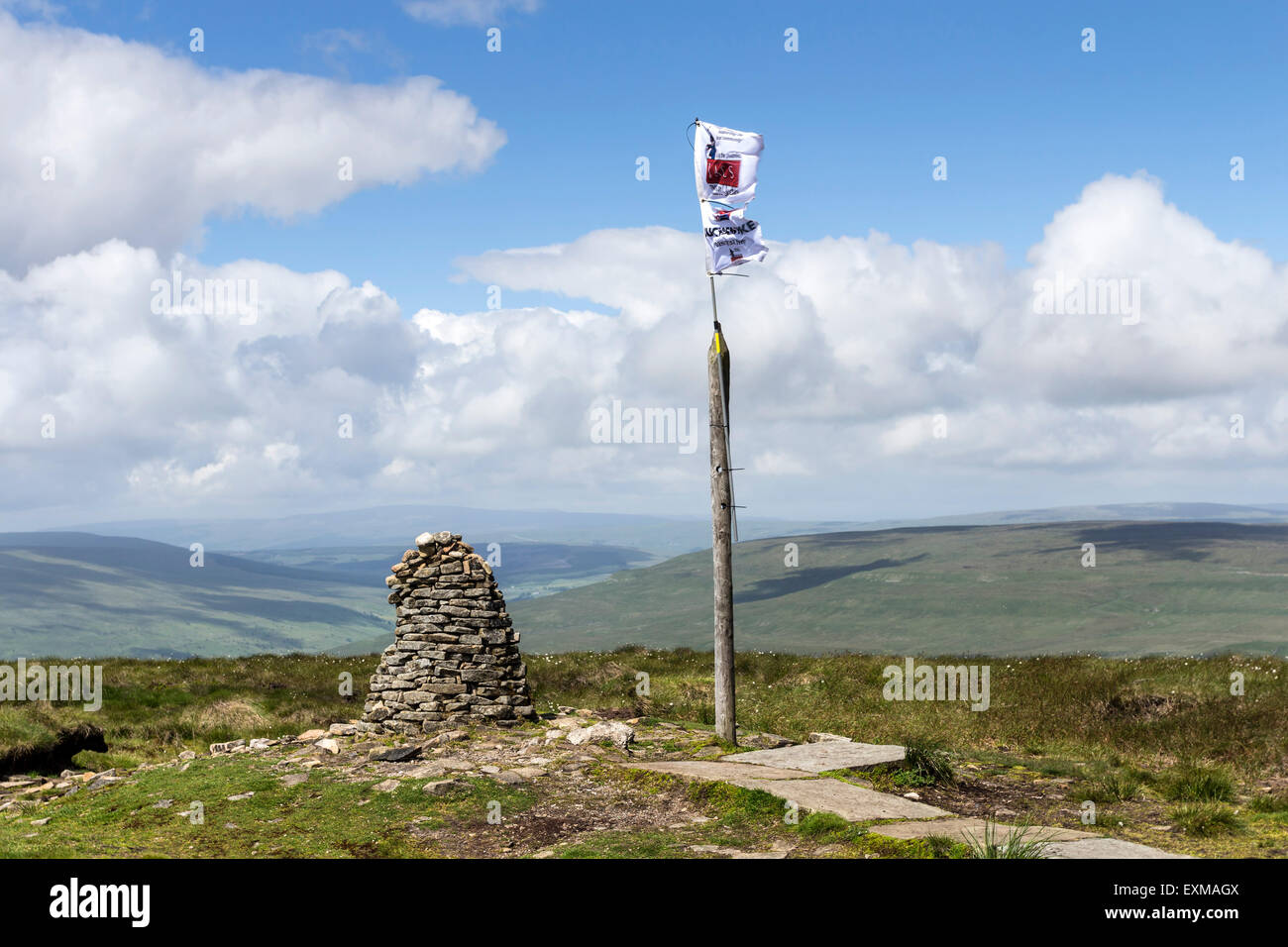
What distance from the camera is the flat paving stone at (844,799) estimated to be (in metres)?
11.2

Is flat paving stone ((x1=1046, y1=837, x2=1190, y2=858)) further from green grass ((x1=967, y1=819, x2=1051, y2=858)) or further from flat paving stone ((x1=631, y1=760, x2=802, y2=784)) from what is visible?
flat paving stone ((x1=631, y1=760, x2=802, y2=784))

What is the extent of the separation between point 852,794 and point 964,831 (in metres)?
2.41

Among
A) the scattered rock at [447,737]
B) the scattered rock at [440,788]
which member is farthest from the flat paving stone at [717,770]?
the scattered rock at [447,737]

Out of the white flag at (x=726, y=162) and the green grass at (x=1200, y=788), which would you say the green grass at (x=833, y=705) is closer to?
the green grass at (x=1200, y=788)

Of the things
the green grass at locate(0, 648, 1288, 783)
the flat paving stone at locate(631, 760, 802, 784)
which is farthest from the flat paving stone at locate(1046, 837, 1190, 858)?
the green grass at locate(0, 648, 1288, 783)

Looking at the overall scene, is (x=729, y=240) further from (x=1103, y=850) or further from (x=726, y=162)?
(x=1103, y=850)

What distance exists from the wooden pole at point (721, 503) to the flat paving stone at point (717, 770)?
2251mm

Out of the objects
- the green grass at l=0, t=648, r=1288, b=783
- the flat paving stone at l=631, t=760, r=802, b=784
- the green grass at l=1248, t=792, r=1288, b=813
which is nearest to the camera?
the green grass at l=1248, t=792, r=1288, b=813

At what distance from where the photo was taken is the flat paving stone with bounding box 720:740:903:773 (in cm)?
Answer: 1423

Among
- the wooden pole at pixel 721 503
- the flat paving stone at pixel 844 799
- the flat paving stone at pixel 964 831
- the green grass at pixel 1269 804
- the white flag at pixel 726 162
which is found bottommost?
the green grass at pixel 1269 804

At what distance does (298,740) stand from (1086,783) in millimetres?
13764
